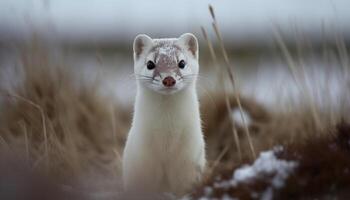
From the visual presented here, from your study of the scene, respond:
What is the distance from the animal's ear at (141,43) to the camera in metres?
4.29

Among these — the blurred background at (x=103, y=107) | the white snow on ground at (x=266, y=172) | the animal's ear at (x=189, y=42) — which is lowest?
the blurred background at (x=103, y=107)

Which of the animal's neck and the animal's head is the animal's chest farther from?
the animal's head

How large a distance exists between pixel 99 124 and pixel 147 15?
8.16 m

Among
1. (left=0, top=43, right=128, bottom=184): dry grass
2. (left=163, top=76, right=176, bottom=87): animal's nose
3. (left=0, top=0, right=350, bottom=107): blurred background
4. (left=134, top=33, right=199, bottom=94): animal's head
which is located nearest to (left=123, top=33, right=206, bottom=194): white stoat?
(left=134, top=33, right=199, bottom=94): animal's head

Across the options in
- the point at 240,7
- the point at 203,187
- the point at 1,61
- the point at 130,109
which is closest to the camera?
the point at 203,187

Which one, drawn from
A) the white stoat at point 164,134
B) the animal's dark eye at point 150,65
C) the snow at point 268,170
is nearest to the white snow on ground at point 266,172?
the snow at point 268,170

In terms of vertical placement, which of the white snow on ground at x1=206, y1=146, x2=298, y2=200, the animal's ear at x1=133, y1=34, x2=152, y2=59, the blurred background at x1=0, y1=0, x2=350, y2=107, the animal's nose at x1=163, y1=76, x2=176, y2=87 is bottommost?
the blurred background at x1=0, y1=0, x2=350, y2=107

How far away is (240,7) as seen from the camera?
47.2 ft

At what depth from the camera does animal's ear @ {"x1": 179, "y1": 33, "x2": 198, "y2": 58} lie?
4.32 metres

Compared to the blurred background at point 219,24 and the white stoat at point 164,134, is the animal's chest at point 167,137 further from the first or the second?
the blurred background at point 219,24

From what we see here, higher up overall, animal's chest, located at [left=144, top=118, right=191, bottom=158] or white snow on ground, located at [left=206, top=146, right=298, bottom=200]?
white snow on ground, located at [left=206, top=146, right=298, bottom=200]

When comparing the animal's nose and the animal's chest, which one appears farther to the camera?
the animal's chest

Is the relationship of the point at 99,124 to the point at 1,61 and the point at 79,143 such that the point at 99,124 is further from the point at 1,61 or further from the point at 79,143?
the point at 1,61

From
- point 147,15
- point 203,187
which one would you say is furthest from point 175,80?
Result: point 147,15
